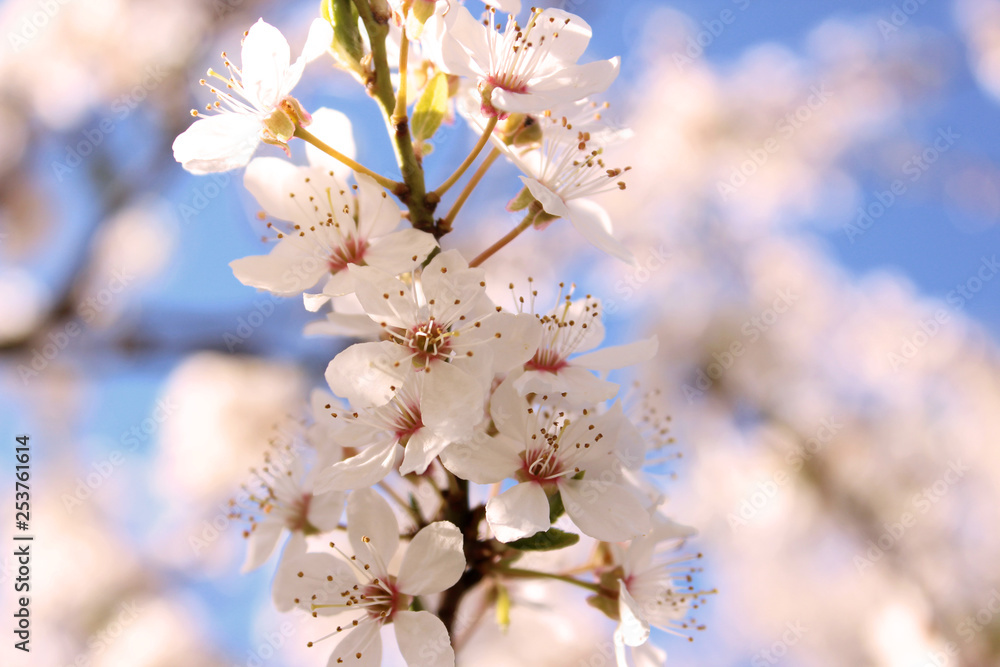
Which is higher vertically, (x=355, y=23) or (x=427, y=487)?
(x=355, y=23)

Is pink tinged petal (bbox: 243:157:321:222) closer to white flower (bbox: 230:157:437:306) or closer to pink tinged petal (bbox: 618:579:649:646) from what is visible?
white flower (bbox: 230:157:437:306)

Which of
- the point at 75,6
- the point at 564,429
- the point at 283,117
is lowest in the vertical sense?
the point at 75,6

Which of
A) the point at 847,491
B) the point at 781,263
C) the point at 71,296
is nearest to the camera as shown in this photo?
the point at 71,296

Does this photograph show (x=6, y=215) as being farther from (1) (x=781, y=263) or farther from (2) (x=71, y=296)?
(1) (x=781, y=263)

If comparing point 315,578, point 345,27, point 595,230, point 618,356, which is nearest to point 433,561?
point 315,578

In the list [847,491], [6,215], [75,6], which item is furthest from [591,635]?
[75,6]

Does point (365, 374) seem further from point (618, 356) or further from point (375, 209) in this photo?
point (618, 356)

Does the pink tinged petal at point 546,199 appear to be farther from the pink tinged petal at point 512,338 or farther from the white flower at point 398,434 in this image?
the white flower at point 398,434
